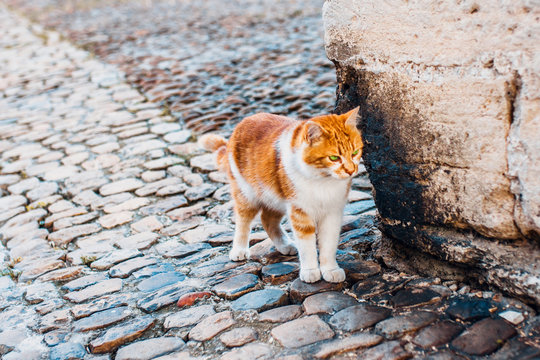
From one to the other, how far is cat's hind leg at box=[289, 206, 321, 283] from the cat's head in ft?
1.07

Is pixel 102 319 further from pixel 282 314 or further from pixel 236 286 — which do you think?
pixel 282 314

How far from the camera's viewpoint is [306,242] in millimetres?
3365

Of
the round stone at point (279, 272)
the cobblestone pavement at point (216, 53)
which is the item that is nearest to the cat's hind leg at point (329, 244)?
the round stone at point (279, 272)

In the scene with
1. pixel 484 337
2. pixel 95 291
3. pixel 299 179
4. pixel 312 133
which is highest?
pixel 312 133

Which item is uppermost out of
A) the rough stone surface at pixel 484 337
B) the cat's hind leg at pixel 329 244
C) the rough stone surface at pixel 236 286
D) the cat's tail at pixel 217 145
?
the cat's tail at pixel 217 145

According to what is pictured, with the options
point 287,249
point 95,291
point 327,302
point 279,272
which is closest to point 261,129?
point 287,249

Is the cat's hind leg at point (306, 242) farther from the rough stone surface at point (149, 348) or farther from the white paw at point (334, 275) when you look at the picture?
the rough stone surface at point (149, 348)

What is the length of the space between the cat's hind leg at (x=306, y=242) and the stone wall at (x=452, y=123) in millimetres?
434

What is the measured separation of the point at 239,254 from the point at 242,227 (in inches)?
7.0

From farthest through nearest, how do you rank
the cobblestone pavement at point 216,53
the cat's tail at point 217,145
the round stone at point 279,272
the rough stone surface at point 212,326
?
the cobblestone pavement at point 216,53 < the cat's tail at point 217,145 < the round stone at point 279,272 < the rough stone surface at point 212,326

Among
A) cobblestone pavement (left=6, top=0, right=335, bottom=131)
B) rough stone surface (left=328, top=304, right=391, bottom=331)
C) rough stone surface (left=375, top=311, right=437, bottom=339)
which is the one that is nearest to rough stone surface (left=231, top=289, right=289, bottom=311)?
rough stone surface (left=328, top=304, right=391, bottom=331)

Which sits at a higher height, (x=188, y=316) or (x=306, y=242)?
(x=306, y=242)

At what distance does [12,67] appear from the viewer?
10.2 metres

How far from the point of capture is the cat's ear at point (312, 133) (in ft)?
9.96
